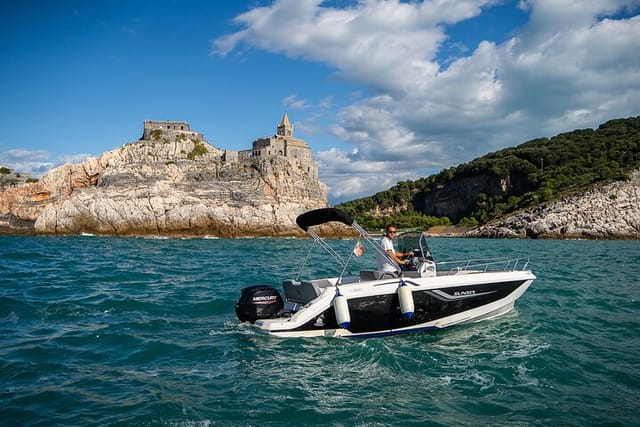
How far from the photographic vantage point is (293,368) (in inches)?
289

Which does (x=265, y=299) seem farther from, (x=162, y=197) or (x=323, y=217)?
(x=162, y=197)

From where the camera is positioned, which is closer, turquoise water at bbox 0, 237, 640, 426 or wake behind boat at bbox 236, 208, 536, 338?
turquoise water at bbox 0, 237, 640, 426

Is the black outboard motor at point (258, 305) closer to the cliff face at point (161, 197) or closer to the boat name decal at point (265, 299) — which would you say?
the boat name decal at point (265, 299)

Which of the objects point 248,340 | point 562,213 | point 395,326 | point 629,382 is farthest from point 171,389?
point 562,213

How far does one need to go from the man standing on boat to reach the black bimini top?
4.15 ft

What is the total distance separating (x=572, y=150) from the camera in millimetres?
99062

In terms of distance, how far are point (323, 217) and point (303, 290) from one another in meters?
1.67

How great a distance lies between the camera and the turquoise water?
5.62 metres

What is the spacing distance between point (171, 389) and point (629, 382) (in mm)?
6764

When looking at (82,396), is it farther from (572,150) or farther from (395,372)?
(572,150)

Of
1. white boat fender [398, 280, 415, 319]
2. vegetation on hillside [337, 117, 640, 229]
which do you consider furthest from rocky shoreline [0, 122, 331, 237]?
white boat fender [398, 280, 415, 319]

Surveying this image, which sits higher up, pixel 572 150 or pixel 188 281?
pixel 572 150

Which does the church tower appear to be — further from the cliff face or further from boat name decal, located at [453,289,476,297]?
boat name decal, located at [453,289,476,297]

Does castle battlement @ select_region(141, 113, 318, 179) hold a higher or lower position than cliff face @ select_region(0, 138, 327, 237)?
higher
